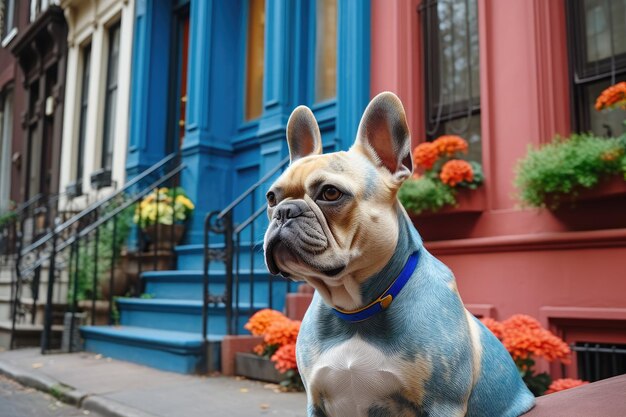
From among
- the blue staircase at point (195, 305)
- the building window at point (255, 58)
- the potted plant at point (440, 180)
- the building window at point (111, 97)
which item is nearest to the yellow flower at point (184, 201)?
the blue staircase at point (195, 305)

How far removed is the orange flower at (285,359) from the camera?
198 inches

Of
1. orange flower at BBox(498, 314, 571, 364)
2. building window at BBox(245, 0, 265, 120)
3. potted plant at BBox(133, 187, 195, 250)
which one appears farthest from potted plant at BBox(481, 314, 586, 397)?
building window at BBox(245, 0, 265, 120)

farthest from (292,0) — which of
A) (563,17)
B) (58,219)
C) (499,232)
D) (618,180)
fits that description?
(58,219)

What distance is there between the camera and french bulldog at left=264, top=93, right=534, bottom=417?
1.68 meters

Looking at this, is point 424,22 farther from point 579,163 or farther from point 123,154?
point 123,154

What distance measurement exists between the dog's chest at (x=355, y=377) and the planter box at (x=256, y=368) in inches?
146

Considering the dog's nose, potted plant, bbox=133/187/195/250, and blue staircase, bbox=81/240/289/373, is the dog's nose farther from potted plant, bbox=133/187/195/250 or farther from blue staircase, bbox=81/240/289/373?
potted plant, bbox=133/187/195/250

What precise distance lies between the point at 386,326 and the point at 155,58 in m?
10.1

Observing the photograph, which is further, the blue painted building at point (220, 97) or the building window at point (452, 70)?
the blue painted building at point (220, 97)

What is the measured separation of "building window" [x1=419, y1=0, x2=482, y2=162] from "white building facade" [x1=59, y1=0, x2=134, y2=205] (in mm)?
6490

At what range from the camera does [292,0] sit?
8.55 metres

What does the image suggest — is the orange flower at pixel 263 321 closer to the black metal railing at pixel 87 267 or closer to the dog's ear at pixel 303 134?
the black metal railing at pixel 87 267

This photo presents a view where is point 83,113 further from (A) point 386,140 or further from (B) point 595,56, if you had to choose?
(A) point 386,140

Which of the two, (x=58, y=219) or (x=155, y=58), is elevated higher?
(x=155, y=58)
